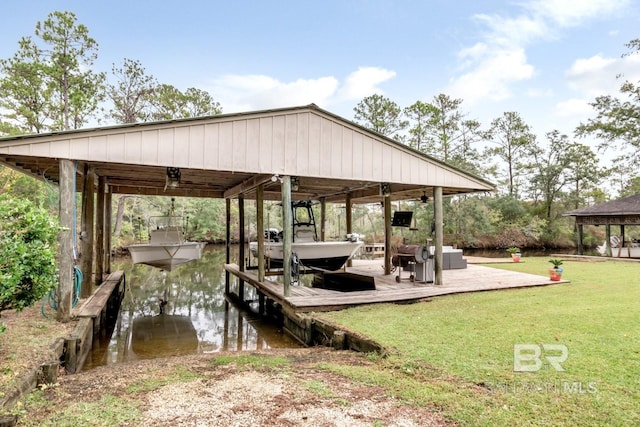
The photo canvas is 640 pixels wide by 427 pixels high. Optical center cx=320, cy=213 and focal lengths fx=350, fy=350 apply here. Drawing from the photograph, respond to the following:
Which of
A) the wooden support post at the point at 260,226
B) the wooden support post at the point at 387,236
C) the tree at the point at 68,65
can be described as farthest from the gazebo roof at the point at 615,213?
the tree at the point at 68,65

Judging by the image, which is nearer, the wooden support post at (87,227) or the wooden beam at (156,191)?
the wooden support post at (87,227)

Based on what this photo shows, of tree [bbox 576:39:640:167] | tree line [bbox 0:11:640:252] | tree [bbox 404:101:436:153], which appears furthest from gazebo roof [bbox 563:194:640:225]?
tree [bbox 404:101:436:153]

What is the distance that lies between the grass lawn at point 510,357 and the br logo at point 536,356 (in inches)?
1.2

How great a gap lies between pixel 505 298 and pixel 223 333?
583 cm

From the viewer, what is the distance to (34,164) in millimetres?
7062

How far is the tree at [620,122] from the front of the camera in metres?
20.4

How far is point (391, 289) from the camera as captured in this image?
307 inches

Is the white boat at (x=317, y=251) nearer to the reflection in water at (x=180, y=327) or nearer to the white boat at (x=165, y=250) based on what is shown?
the reflection in water at (x=180, y=327)

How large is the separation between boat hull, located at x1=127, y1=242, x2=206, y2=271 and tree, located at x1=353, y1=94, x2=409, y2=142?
761 inches

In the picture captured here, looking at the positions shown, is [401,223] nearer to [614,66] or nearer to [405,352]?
[405,352]

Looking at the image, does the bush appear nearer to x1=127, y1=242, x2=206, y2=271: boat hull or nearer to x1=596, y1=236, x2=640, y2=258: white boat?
x1=127, y1=242, x2=206, y2=271: boat hull

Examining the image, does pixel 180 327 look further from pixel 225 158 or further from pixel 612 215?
pixel 612 215

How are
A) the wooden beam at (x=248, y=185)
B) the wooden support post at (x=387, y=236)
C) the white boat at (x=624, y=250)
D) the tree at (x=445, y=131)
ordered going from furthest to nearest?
the tree at (x=445, y=131) < the white boat at (x=624, y=250) < the wooden support post at (x=387, y=236) < the wooden beam at (x=248, y=185)

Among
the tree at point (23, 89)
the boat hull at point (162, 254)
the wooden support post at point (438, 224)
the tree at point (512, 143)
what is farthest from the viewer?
the tree at point (512, 143)
